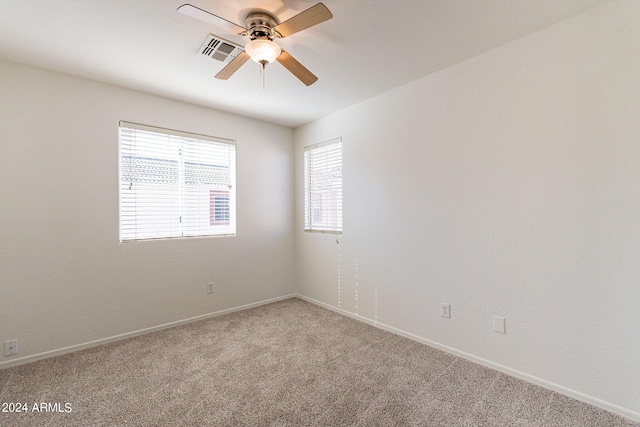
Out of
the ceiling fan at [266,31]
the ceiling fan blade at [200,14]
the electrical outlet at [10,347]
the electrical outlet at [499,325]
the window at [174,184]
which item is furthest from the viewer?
the window at [174,184]

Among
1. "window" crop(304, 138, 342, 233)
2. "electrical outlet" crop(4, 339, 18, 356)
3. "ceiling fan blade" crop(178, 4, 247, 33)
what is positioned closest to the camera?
"ceiling fan blade" crop(178, 4, 247, 33)

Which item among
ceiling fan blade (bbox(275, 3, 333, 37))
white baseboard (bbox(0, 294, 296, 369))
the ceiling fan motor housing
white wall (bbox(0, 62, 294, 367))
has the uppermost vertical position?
the ceiling fan motor housing

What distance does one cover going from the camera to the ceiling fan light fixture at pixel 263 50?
5.76ft

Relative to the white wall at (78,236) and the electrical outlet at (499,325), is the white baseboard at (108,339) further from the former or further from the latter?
the electrical outlet at (499,325)

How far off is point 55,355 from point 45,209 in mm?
1302

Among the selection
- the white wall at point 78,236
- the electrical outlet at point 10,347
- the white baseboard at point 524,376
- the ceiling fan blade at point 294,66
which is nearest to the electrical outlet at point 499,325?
the white baseboard at point 524,376

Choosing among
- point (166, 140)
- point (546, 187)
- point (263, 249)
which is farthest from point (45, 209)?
point (546, 187)

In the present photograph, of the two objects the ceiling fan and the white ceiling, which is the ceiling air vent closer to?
the white ceiling

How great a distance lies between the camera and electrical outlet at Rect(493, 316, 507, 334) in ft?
7.32

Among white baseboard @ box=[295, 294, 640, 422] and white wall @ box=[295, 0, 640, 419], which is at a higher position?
white wall @ box=[295, 0, 640, 419]

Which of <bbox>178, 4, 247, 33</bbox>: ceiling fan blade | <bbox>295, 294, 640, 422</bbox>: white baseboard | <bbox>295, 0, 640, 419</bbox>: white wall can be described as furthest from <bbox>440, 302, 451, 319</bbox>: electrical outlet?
<bbox>178, 4, 247, 33</bbox>: ceiling fan blade

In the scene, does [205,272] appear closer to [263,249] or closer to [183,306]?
[183,306]

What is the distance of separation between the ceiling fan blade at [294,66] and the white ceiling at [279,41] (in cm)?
26

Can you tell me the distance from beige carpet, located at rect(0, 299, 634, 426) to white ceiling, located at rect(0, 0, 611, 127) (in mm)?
2533
